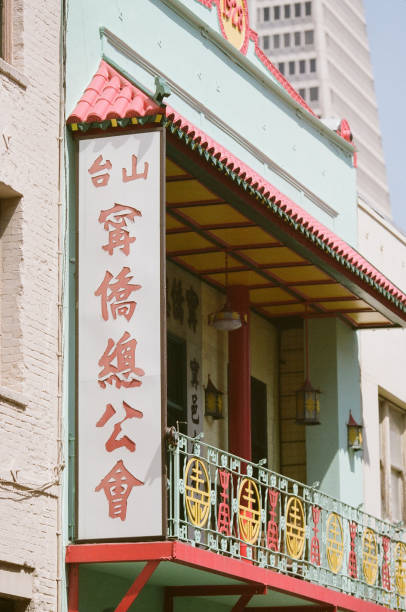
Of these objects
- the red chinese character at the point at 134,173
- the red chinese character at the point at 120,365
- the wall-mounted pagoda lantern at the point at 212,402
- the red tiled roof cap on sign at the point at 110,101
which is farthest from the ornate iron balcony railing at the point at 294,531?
the red tiled roof cap on sign at the point at 110,101

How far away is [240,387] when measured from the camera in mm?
19484

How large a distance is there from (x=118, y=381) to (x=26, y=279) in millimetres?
1306

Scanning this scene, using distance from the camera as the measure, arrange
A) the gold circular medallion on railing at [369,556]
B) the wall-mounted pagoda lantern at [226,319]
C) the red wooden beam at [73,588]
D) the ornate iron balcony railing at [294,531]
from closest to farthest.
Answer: the red wooden beam at [73,588] → the ornate iron balcony railing at [294,531] → the wall-mounted pagoda lantern at [226,319] → the gold circular medallion on railing at [369,556]

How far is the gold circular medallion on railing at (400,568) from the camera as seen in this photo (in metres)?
21.1

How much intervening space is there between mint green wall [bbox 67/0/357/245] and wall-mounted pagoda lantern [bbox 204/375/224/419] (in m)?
3.22

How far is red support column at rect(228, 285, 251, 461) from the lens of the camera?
1927 centimetres

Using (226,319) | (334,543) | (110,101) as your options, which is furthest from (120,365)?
(334,543)

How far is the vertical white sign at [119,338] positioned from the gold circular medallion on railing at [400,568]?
800 cm

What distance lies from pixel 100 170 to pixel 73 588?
410 centimetres

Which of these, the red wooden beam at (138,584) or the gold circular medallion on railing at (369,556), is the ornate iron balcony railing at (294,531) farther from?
the red wooden beam at (138,584)

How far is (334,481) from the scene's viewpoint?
21.6m

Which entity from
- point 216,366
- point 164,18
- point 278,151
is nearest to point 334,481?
point 216,366

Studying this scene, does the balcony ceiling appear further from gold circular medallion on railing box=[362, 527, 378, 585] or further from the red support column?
gold circular medallion on railing box=[362, 527, 378, 585]

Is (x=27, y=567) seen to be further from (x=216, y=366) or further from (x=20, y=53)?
(x=216, y=366)
